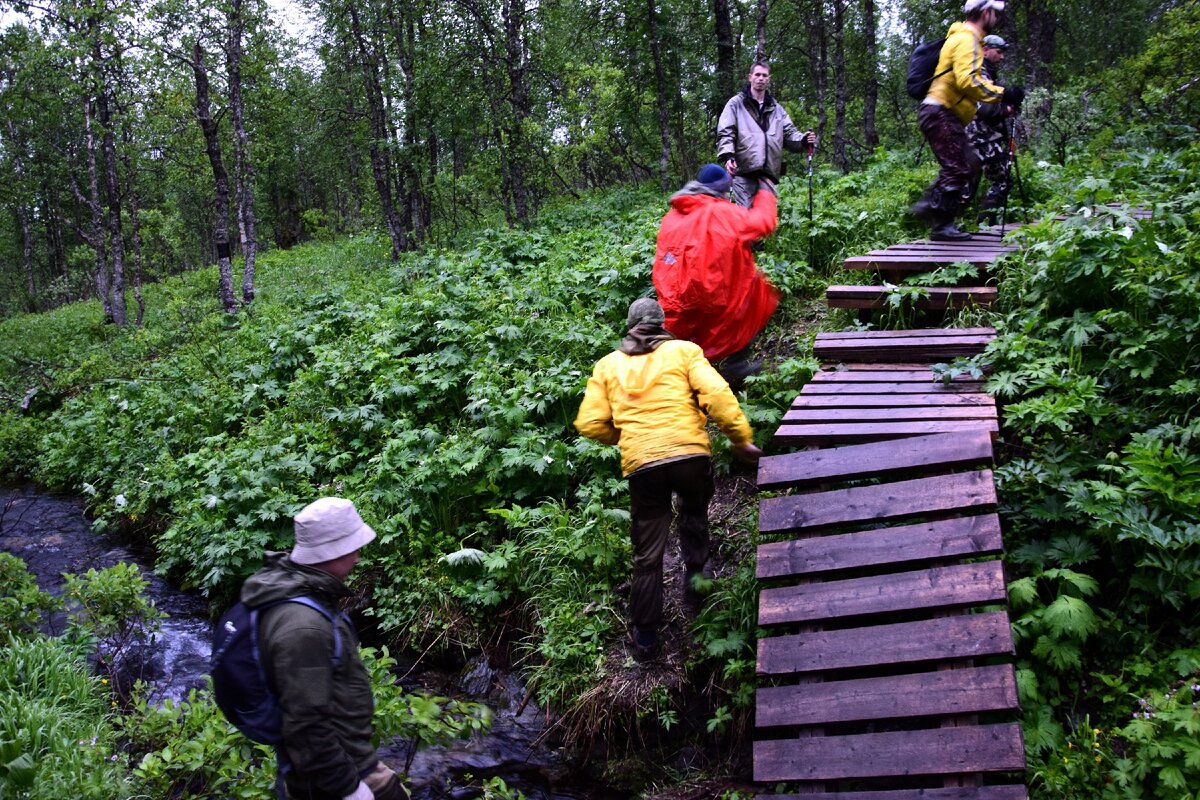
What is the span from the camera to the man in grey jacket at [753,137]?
8.79 metres

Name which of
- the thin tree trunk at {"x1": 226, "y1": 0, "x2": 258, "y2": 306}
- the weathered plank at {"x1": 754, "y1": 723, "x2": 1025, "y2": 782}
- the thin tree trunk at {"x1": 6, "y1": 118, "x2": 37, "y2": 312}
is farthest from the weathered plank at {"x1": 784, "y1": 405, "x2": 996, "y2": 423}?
the thin tree trunk at {"x1": 6, "y1": 118, "x2": 37, "y2": 312}

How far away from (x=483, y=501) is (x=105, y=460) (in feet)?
26.1

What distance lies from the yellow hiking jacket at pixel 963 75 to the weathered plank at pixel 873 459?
487 centimetres

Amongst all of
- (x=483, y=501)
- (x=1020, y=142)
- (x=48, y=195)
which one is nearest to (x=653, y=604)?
(x=483, y=501)

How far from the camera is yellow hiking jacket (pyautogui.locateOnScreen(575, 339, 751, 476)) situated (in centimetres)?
515

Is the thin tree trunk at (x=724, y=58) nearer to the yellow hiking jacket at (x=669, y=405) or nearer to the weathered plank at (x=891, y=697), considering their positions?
the yellow hiking jacket at (x=669, y=405)

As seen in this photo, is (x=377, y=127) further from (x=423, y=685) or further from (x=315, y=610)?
(x=315, y=610)

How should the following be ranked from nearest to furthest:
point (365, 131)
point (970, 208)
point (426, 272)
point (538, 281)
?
point (970, 208) < point (538, 281) < point (426, 272) < point (365, 131)

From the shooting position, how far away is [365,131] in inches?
950

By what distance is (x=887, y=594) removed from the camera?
15.0 ft

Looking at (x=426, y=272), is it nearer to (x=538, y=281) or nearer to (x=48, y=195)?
(x=538, y=281)

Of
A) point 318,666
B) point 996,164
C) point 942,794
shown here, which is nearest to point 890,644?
point 942,794

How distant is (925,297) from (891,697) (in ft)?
13.4

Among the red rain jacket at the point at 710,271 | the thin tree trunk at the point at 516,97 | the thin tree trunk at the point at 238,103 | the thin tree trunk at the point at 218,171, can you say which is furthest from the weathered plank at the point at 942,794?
the thin tree trunk at the point at 238,103
